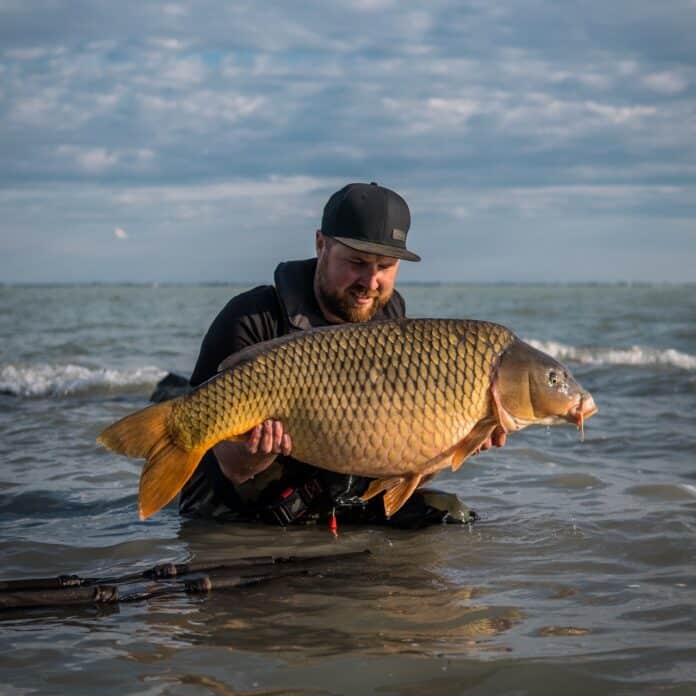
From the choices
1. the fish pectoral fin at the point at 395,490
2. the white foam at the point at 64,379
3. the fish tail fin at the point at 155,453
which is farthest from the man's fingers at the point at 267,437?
the white foam at the point at 64,379

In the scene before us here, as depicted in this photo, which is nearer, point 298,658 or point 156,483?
point 298,658

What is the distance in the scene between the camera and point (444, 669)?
10.6 feet

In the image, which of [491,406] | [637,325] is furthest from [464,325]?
[637,325]

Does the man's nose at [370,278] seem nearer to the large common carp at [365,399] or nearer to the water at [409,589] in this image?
the large common carp at [365,399]

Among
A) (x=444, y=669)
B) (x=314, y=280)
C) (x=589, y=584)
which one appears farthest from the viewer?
(x=314, y=280)

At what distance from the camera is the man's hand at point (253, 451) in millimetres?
4102

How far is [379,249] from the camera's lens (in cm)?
463

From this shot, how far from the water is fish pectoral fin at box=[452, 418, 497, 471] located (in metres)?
0.51

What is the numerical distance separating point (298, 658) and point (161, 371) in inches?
438

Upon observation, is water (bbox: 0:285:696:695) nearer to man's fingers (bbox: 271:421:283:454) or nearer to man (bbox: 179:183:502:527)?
man (bbox: 179:183:502:527)

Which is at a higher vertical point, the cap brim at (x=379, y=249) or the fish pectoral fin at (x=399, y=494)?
the cap brim at (x=379, y=249)

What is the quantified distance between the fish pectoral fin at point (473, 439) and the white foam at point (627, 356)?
1177 cm

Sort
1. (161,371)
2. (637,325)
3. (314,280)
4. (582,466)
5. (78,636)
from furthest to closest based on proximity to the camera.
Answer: (637,325) → (161,371) → (582,466) → (314,280) → (78,636)

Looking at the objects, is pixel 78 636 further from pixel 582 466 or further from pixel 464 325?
pixel 582 466
